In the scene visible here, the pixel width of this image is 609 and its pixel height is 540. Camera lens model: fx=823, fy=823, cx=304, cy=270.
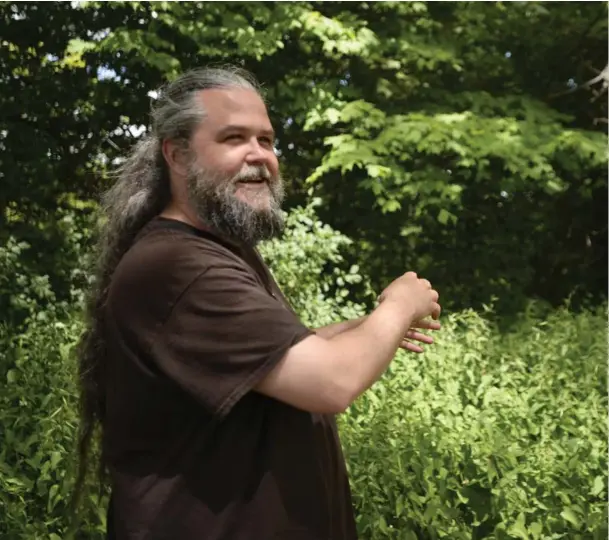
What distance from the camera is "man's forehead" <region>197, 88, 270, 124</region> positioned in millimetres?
1686

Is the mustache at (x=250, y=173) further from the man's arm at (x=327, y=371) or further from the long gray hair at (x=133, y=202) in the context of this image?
the man's arm at (x=327, y=371)

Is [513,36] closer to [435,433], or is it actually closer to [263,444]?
[435,433]

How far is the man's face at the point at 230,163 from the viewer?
1.68 metres

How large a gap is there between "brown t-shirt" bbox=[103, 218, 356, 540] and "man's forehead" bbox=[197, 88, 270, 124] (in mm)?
258

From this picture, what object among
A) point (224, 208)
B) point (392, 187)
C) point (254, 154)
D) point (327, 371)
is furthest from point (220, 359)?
point (392, 187)

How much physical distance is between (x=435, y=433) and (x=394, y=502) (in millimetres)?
784

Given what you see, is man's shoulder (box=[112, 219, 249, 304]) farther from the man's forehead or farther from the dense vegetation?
the dense vegetation

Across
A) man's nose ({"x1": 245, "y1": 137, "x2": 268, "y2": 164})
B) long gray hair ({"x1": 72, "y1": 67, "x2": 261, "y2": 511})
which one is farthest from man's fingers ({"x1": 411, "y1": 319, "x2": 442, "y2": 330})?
long gray hair ({"x1": 72, "y1": 67, "x2": 261, "y2": 511})

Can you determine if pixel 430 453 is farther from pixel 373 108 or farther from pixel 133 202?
pixel 373 108

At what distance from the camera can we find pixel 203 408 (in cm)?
152

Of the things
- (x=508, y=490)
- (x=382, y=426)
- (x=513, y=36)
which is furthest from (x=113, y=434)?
(x=513, y=36)

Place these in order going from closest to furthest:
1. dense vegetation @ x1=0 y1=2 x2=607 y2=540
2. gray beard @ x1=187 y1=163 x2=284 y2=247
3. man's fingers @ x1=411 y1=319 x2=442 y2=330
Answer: gray beard @ x1=187 y1=163 x2=284 y2=247, man's fingers @ x1=411 y1=319 x2=442 y2=330, dense vegetation @ x1=0 y1=2 x2=607 y2=540

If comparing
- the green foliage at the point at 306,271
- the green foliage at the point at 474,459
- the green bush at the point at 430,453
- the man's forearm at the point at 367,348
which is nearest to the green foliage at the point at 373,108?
the green foliage at the point at 306,271

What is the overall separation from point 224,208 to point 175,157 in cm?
18
